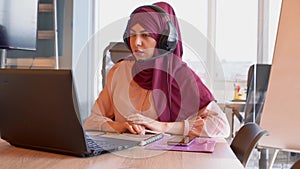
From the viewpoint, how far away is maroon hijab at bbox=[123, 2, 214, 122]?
1.56 metres

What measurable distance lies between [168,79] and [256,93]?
6.30 feet

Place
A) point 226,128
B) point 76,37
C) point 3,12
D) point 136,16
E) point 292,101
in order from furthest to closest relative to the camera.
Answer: point 76,37 < point 292,101 < point 3,12 < point 136,16 < point 226,128

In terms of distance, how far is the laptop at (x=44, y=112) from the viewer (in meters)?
0.83

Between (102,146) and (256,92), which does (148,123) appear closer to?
(102,146)

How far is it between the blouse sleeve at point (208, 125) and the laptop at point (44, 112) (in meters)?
0.41

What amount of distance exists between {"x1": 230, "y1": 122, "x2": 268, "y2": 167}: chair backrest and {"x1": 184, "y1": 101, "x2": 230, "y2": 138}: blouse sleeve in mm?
59

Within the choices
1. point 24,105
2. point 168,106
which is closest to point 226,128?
point 168,106

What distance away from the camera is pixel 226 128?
4.54ft

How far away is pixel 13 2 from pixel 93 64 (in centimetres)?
216

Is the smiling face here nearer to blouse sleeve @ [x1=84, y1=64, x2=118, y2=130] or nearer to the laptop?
blouse sleeve @ [x1=84, y1=64, x2=118, y2=130]

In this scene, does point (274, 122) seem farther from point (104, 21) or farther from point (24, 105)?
point (104, 21)

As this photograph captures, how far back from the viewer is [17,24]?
1.90 m

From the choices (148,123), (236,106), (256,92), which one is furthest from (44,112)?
(236,106)

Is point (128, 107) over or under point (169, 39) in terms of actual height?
under
